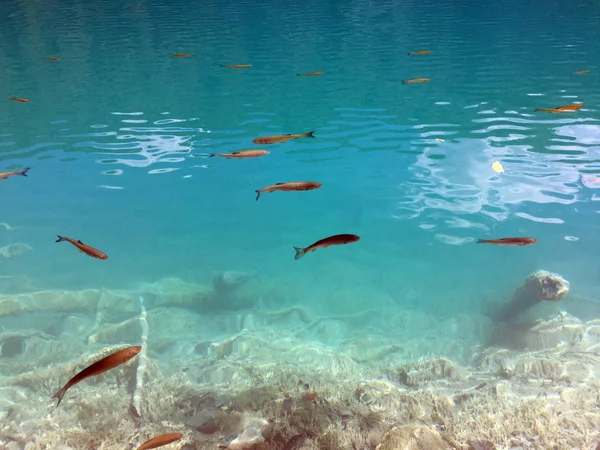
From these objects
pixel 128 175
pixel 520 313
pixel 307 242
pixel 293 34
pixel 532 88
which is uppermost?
pixel 293 34

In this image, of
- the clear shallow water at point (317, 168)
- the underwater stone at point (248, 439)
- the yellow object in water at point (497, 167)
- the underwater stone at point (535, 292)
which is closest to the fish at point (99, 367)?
the underwater stone at point (248, 439)

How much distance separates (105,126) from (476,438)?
31.2ft

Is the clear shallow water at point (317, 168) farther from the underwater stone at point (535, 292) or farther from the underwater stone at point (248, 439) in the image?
the underwater stone at point (248, 439)

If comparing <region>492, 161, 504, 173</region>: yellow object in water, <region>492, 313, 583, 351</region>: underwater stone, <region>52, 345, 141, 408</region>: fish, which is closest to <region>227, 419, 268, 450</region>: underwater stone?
<region>52, 345, 141, 408</region>: fish

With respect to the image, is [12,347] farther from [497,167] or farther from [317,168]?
[497,167]

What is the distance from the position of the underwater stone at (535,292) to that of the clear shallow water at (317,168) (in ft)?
1.41

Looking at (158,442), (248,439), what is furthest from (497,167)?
(158,442)

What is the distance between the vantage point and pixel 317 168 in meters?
7.90

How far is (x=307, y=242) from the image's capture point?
21.0ft

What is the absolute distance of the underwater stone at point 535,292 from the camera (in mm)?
5098

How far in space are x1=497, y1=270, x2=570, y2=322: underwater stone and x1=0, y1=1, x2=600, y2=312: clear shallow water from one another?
429 millimetres

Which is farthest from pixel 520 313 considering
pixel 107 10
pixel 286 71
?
pixel 107 10

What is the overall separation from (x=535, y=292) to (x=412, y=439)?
3340 mm

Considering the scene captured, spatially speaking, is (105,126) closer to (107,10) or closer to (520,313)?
(520,313)
